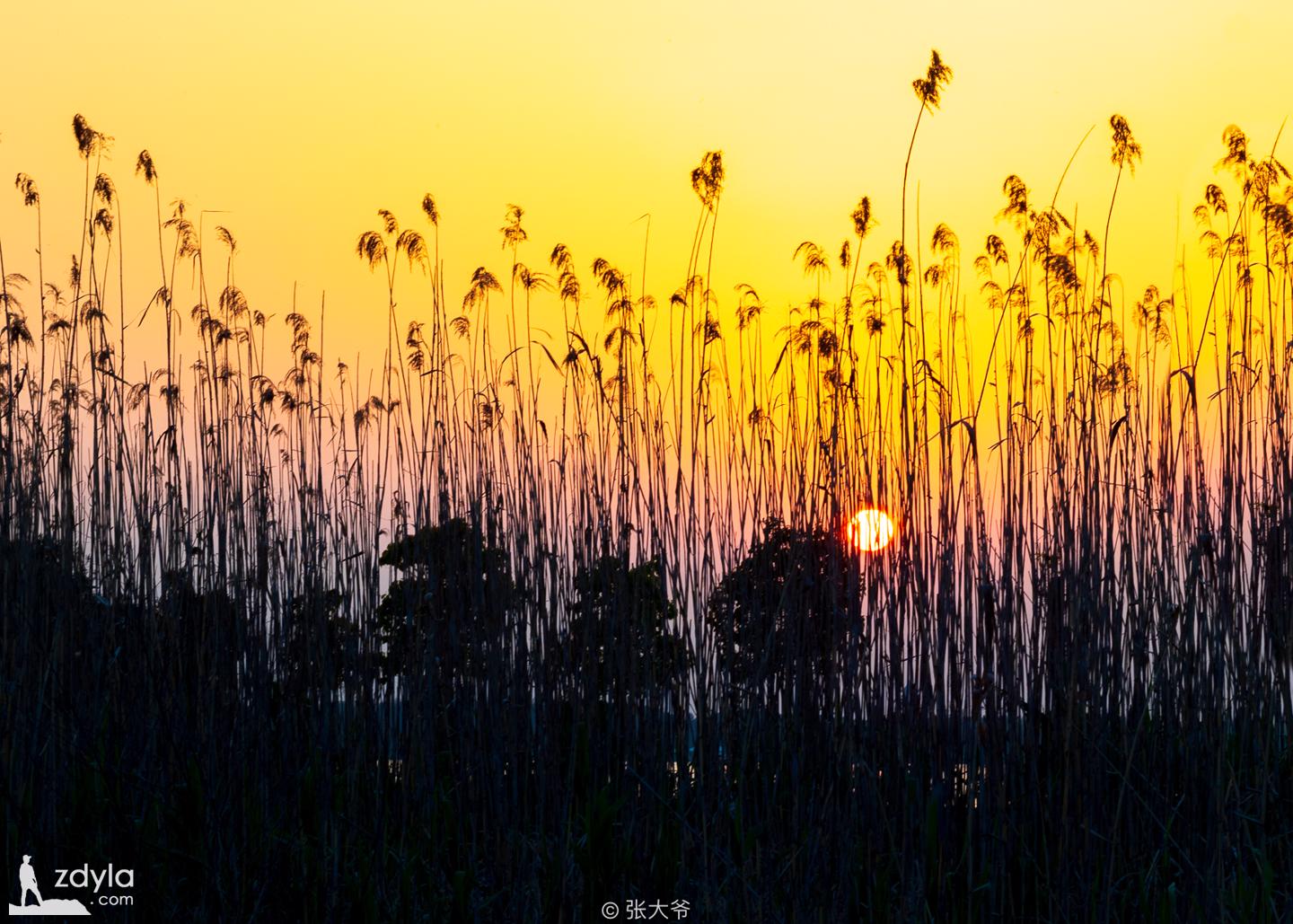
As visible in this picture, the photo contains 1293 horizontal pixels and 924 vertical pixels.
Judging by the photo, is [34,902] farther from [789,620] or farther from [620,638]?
[789,620]

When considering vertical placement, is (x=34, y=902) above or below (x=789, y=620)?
below

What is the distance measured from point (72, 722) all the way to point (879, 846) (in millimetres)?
1598

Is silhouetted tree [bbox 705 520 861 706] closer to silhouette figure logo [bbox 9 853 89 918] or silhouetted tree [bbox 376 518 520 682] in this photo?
silhouetted tree [bbox 376 518 520 682]

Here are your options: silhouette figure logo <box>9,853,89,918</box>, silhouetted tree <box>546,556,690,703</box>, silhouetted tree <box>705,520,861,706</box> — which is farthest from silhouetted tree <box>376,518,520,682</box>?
silhouette figure logo <box>9,853,89,918</box>

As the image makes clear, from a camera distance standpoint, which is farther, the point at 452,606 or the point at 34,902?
the point at 452,606

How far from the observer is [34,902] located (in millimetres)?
2096

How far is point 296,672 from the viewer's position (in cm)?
274

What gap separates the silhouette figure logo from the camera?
2068 mm

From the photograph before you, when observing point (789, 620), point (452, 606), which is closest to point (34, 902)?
point (452, 606)

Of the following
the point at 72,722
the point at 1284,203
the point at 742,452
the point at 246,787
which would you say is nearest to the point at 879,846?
the point at 742,452

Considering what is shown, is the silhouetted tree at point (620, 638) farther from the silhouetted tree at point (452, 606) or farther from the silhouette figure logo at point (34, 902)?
the silhouette figure logo at point (34, 902)

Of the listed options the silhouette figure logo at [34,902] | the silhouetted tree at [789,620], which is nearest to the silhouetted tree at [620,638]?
the silhouetted tree at [789,620]

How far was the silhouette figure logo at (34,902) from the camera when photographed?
6.79 feet

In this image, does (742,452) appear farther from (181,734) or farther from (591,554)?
(181,734)
